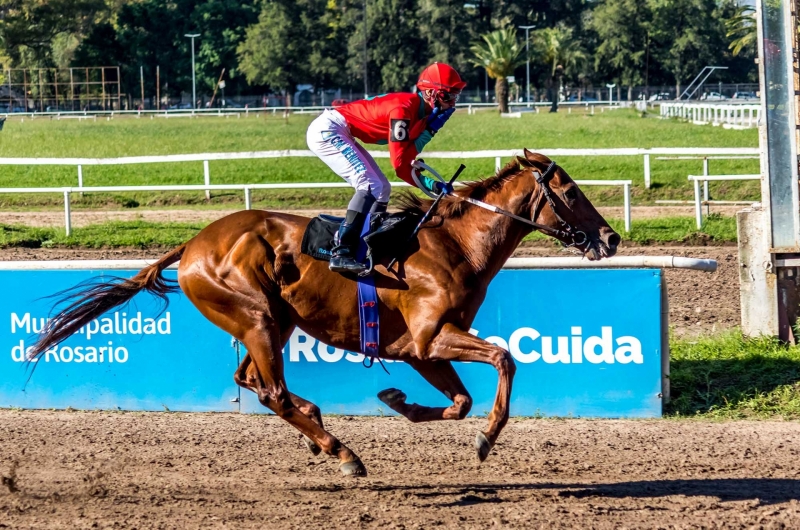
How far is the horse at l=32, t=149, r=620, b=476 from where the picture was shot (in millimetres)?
5301

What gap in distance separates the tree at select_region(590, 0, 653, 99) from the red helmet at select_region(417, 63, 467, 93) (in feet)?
275

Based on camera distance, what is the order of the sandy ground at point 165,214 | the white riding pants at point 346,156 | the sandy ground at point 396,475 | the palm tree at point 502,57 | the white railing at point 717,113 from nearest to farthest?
the sandy ground at point 396,475 → the white riding pants at point 346,156 → the sandy ground at point 165,214 → the white railing at point 717,113 → the palm tree at point 502,57

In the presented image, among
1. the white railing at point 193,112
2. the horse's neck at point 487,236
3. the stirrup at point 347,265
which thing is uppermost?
the white railing at point 193,112

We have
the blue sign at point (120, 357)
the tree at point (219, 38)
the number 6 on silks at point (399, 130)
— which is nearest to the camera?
the number 6 on silks at point (399, 130)

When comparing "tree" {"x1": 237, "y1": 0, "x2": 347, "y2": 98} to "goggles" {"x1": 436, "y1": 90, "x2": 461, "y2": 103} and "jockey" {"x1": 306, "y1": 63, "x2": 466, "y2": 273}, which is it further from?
"goggles" {"x1": 436, "y1": 90, "x2": 461, "y2": 103}

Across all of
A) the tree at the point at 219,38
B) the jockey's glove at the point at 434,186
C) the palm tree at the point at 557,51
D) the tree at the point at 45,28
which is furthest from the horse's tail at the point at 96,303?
the tree at the point at 219,38

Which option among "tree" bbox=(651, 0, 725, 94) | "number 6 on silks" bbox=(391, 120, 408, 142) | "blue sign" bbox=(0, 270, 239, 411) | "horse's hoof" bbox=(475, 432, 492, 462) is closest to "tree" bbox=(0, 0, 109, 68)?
"tree" bbox=(651, 0, 725, 94)

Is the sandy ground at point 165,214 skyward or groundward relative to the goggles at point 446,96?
groundward

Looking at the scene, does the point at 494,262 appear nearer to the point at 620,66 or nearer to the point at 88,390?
the point at 88,390

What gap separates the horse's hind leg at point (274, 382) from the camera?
5434 millimetres

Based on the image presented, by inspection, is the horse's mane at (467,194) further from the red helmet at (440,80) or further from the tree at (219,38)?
the tree at (219,38)

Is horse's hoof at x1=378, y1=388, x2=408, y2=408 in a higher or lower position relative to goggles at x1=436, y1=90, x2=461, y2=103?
lower

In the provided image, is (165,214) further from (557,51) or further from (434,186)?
(557,51)

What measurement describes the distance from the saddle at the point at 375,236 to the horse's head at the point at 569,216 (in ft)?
2.30
